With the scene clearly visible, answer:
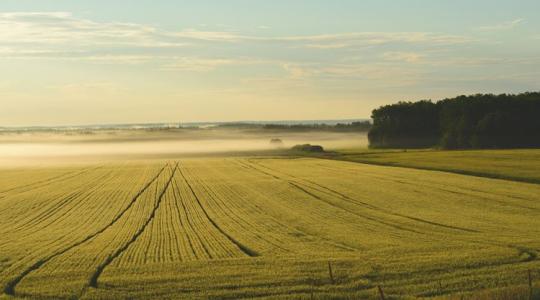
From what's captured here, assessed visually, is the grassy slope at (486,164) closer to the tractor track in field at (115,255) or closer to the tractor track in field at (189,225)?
the tractor track in field at (189,225)

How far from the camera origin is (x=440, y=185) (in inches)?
2025

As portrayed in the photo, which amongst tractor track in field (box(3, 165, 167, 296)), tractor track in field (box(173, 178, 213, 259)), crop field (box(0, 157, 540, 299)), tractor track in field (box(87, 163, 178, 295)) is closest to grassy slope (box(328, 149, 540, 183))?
crop field (box(0, 157, 540, 299))

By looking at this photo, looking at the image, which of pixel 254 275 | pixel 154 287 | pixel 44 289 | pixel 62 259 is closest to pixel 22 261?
pixel 62 259

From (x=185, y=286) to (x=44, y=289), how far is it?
160 inches

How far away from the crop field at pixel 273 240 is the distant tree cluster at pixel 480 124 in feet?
204

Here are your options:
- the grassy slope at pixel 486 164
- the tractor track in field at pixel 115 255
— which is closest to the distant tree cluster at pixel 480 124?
the grassy slope at pixel 486 164

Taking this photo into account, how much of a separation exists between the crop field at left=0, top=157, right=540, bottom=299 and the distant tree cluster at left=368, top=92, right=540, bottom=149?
62.1 meters

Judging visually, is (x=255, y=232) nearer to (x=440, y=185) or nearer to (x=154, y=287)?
(x=154, y=287)

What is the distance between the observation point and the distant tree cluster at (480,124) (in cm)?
11119

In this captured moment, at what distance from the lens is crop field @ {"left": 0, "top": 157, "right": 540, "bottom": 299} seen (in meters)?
19.5

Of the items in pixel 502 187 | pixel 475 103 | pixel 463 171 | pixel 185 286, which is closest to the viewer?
pixel 185 286

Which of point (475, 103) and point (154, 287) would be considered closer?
point (154, 287)

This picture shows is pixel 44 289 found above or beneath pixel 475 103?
beneath

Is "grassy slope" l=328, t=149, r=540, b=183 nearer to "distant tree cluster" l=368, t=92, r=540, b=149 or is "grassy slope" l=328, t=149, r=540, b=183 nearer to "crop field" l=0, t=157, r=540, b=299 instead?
"crop field" l=0, t=157, r=540, b=299
